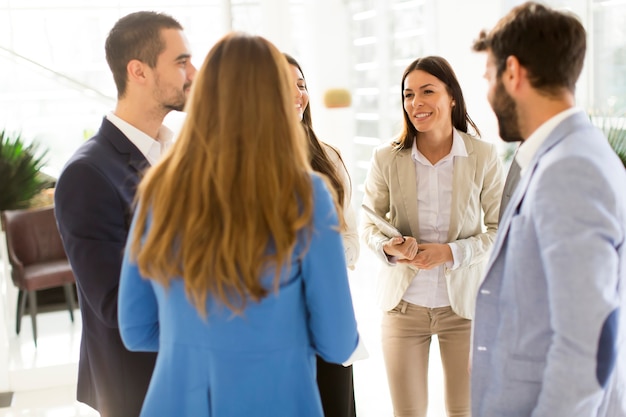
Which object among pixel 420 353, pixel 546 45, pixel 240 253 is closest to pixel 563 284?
pixel 546 45

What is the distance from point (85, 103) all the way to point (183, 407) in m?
3.64

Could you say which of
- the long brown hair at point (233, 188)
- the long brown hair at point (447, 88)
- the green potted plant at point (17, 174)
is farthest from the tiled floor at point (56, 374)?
the long brown hair at point (233, 188)

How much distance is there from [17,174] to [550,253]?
135 inches

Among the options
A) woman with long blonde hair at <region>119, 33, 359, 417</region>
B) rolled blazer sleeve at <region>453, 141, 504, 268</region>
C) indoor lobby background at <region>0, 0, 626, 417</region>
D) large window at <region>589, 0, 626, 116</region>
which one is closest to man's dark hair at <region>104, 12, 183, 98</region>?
woman with long blonde hair at <region>119, 33, 359, 417</region>

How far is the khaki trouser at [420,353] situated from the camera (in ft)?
8.57

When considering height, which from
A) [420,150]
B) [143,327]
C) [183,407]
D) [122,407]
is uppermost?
[420,150]

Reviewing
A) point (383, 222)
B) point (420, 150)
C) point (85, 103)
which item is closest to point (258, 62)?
point (383, 222)

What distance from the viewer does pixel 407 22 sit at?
589 centimetres

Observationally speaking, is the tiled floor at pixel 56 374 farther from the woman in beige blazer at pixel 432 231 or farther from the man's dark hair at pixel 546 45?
the man's dark hair at pixel 546 45

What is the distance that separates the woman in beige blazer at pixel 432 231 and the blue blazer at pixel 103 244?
106 centimetres

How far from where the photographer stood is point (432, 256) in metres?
2.51

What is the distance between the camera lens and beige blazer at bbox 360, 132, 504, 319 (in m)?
2.60

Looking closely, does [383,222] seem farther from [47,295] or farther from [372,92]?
[372,92]

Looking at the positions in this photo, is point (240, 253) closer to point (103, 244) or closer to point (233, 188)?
point (233, 188)
